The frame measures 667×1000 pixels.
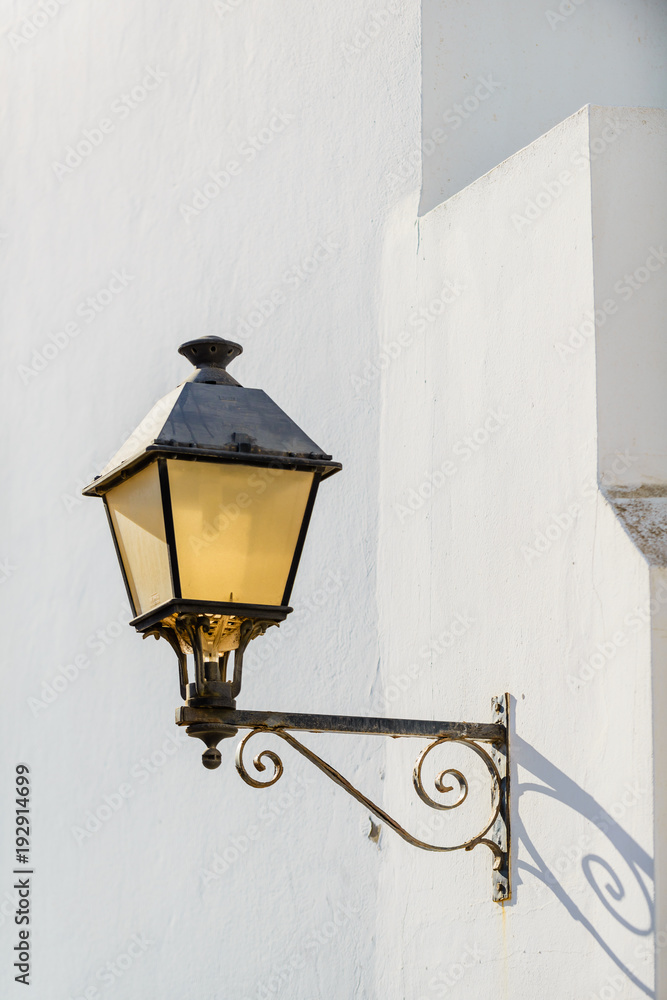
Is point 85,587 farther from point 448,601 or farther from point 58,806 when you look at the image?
point 448,601

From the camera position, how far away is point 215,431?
9.04ft

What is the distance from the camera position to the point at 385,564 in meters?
4.09
